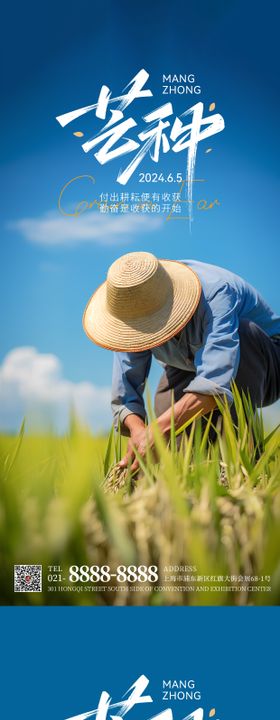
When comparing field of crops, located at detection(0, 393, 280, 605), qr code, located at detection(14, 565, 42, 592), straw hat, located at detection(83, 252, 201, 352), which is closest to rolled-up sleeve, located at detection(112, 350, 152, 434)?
straw hat, located at detection(83, 252, 201, 352)

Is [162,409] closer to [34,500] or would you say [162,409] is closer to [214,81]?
[214,81]

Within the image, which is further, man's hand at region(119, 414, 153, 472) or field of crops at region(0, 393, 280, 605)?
man's hand at region(119, 414, 153, 472)

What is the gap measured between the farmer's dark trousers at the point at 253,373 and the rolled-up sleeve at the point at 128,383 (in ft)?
0.28

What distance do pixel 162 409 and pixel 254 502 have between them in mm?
710

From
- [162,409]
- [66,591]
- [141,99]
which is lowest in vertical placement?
[66,591]

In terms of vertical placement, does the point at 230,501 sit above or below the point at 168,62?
below

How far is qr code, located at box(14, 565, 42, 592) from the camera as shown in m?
1.02

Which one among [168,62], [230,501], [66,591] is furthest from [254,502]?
[168,62]

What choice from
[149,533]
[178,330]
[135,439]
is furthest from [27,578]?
[178,330]

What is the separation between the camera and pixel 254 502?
1.07 m

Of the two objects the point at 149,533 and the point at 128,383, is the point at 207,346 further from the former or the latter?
the point at 149,533

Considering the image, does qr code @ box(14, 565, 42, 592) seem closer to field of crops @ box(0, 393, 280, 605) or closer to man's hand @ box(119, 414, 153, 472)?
field of crops @ box(0, 393, 280, 605)

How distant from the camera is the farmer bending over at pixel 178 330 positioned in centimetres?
142

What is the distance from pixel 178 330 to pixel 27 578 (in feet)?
1.97
